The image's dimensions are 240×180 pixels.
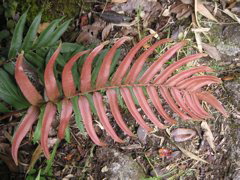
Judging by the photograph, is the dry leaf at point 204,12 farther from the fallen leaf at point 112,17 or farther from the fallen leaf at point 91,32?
the fallen leaf at point 91,32

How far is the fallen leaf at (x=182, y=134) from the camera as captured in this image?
7.82 ft

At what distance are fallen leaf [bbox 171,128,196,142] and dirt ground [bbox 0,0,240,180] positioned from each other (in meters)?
0.03

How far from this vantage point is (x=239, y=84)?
8.07 ft

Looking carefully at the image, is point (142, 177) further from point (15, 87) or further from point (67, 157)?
point (15, 87)

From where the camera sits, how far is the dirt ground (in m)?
2.27

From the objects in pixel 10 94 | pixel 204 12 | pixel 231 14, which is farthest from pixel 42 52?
pixel 231 14

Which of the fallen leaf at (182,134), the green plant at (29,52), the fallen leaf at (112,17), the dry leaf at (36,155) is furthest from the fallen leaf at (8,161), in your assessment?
the fallen leaf at (112,17)

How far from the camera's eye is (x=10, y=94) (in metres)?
1.82

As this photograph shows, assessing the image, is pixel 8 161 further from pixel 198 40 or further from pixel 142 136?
pixel 198 40

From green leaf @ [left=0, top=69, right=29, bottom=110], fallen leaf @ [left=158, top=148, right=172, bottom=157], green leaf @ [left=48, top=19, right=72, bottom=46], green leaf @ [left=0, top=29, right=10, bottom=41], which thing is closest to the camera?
green leaf @ [left=0, top=69, right=29, bottom=110]

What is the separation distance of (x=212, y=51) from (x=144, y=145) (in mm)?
873

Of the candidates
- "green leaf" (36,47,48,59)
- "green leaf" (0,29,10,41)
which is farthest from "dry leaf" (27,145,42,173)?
"green leaf" (0,29,10,41)

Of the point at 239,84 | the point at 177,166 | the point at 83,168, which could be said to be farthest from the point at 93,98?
the point at 239,84

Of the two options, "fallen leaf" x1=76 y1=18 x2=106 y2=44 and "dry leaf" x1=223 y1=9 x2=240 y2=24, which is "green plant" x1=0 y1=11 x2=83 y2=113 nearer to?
"fallen leaf" x1=76 y1=18 x2=106 y2=44
